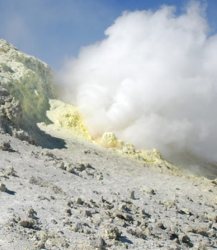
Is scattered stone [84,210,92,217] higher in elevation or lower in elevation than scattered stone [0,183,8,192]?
higher

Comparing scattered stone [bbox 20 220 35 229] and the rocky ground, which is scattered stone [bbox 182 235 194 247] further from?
scattered stone [bbox 20 220 35 229]

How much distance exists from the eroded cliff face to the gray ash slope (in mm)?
173

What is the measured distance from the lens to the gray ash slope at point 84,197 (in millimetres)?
26531

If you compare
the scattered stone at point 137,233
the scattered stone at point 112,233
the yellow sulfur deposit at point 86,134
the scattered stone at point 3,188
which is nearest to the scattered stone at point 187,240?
the scattered stone at point 137,233

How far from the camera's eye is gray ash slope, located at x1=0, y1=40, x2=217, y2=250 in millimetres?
26531

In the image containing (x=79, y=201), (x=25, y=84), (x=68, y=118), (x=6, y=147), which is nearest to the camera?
(x=79, y=201)

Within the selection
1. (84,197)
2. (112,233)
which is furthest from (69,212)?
(84,197)

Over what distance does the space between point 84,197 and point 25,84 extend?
26.3 metres

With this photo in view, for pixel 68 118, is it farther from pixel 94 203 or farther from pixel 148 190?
pixel 94 203

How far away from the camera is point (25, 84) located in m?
58.2

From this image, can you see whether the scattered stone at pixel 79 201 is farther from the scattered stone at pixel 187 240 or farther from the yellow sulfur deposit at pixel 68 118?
the yellow sulfur deposit at pixel 68 118

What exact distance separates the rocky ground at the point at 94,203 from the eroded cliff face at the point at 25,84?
526 cm

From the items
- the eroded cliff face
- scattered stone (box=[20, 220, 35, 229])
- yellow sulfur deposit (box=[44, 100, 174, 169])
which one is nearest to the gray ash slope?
scattered stone (box=[20, 220, 35, 229])

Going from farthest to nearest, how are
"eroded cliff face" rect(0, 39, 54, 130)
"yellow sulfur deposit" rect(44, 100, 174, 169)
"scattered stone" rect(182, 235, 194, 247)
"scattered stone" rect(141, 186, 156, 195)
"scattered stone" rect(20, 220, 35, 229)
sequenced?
1. "yellow sulfur deposit" rect(44, 100, 174, 169)
2. "eroded cliff face" rect(0, 39, 54, 130)
3. "scattered stone" rect(141, 186, 156, 195)
4. "scattered stone" rect(182, 235, 194, 247)
5. "scattered stone" rect(20, 220, 35, 229)
